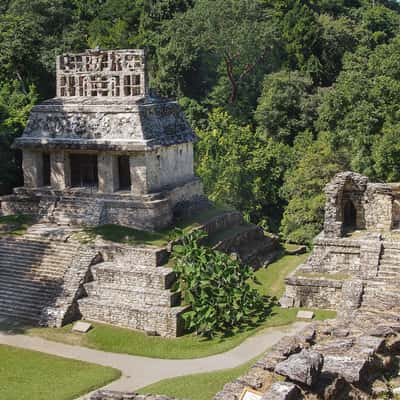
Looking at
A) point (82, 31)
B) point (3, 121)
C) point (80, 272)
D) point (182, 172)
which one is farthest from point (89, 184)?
point (82, 31)

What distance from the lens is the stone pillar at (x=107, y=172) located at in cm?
2297

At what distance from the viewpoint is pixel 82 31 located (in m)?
45.7

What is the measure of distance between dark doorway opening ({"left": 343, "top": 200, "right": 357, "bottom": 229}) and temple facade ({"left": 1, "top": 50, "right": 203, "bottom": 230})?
5.11 meters

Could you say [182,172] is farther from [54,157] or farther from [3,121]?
[3,121]

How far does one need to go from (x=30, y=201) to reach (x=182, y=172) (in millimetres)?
5179

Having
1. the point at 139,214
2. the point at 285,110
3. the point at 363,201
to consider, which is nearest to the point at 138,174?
the point at 139,214

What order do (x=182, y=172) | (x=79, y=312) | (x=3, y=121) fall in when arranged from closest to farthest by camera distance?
(x=79, y=312) < (x=182, y=172) < (x=3, y=121)

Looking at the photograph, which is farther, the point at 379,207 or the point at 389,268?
the point at 379,207

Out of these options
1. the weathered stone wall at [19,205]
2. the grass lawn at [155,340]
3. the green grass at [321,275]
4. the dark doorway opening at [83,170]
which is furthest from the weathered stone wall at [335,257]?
the weathered stone wall at [19,205]

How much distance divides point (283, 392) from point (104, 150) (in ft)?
47.8

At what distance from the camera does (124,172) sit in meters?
24.0

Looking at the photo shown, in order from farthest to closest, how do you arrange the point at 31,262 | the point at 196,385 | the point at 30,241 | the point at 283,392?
1. the point at 30,241
2. the point at 31,262
3. the point at 196,385
4. the point at 283,392

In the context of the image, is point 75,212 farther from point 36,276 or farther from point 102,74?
point 102,74

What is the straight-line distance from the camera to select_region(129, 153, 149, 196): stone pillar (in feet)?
73.9
